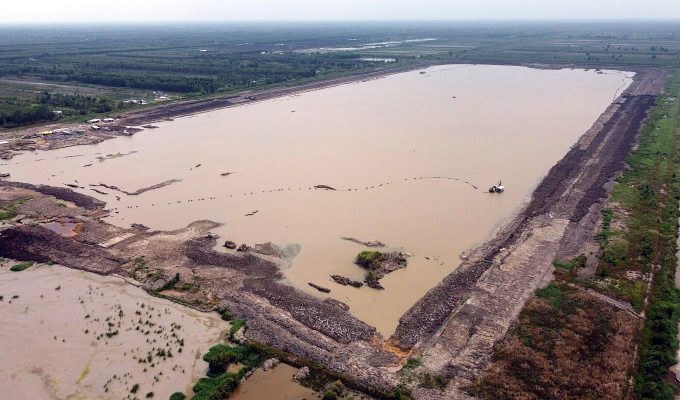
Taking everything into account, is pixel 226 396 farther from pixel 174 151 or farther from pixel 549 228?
pixel 174 151

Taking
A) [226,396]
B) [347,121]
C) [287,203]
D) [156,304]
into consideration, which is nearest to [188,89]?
[347,121]

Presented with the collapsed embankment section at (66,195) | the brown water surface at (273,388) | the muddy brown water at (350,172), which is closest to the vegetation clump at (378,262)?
the muddy brown water at (350,172)

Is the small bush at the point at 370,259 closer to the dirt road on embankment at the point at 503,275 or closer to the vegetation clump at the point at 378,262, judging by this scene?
the vegetation clump at the point at 378,262

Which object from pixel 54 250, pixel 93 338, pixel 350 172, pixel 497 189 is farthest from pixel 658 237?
pixel 54 250

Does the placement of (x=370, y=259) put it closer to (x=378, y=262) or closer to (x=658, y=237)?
(x=378, y=262)

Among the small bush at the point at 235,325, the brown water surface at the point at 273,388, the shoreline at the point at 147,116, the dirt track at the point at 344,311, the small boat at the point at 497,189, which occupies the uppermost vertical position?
the shoreline at the point at 147,116

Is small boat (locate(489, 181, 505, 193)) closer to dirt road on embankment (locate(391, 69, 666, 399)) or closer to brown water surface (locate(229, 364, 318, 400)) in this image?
dirt road on embankment (locate(391, 69, 666, 399))
